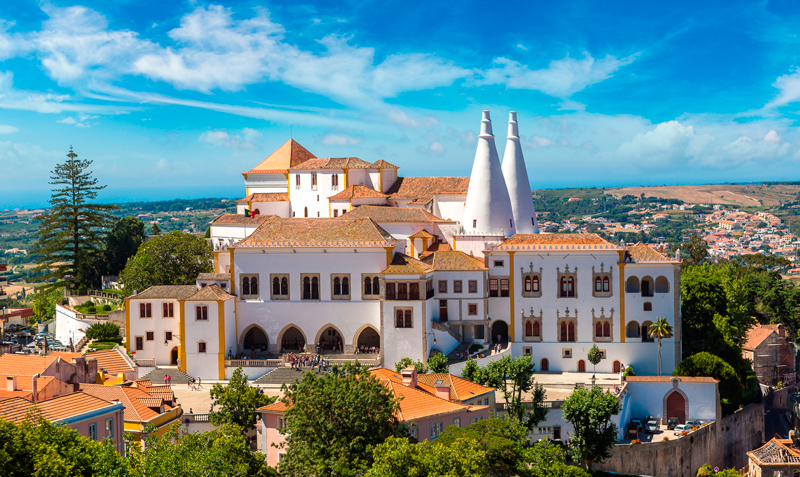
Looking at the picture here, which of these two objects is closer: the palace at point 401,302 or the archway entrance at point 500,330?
the palace at point 401,302

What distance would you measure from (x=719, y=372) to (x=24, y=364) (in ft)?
117

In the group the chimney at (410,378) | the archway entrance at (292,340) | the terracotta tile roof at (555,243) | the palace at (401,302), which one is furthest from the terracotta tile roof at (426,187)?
the chimney at (410,378)

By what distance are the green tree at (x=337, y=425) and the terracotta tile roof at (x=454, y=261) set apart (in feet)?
62.6

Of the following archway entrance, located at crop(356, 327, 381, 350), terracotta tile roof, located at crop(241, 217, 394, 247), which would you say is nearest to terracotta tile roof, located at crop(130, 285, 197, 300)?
terracotta tile roof, located at crop(241, 217, 394, 247)

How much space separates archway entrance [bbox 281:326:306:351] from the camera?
50.2 metres

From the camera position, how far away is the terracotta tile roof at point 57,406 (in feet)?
92.9

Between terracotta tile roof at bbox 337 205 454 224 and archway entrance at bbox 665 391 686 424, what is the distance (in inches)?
745

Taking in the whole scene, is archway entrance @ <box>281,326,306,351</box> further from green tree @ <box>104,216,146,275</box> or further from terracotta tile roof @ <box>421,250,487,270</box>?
green tree @ <box>104,216,146,275</box>

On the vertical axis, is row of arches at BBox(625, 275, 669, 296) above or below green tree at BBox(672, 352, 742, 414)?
above

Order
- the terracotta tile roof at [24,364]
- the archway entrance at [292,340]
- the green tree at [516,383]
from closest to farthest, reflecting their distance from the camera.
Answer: the terracotta tile roof at [24,364]
the green tree at [516,383]
the archway entrance at [292,340]

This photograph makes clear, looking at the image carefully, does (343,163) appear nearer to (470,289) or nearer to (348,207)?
(348,207)

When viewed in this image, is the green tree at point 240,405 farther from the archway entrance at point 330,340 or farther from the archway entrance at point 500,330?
the archway entrance at point 500,330

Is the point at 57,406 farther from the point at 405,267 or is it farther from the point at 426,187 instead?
the point at 426,187

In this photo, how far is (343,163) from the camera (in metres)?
66.6
